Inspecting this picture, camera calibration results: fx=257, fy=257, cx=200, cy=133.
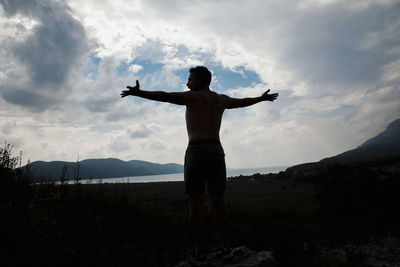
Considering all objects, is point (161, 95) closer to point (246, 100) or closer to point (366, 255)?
point (246, 100)

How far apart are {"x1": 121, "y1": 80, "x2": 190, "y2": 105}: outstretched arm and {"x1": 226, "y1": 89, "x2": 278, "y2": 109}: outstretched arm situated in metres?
0.75

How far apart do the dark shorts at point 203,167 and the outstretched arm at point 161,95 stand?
0.66m

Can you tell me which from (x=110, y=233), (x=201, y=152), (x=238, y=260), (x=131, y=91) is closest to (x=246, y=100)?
(x=201, y=152)

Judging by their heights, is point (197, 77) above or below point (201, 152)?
above

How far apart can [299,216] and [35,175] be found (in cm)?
1141

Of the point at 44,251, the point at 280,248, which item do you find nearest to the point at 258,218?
the point at 280,248

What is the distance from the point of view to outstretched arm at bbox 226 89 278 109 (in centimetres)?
415

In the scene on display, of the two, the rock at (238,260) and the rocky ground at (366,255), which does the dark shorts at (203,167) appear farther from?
the rocky ground at (366,255)

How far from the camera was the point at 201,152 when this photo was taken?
12.0 feet

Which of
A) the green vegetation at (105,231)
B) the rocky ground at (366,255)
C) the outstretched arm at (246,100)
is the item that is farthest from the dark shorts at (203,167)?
the rocky ground at (366,255)

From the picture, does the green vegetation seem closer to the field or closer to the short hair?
the field

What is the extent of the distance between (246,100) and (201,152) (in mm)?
1286

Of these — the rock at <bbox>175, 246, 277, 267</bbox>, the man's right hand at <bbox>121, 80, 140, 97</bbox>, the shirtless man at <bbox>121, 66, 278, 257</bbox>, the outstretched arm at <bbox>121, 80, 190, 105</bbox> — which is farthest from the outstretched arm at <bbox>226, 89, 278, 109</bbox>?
the rock at <bbox>175, 246, 277, 267</bbox>

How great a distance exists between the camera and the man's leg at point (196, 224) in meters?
3.62
